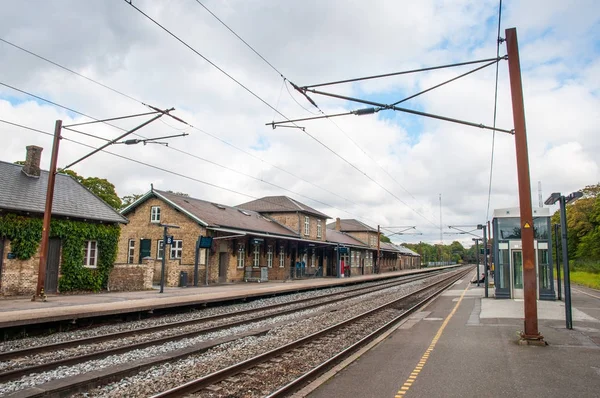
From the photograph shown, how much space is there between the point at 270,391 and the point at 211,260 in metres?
22.0

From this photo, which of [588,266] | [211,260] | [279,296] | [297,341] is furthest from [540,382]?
[588,266]

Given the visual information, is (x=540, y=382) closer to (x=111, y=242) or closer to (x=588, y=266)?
(x=111, y=242)

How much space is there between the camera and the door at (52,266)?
1947cm

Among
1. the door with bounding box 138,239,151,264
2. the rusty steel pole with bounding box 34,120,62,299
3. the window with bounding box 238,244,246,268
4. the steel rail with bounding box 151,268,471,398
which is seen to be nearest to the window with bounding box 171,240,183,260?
the door with bounding box 138,239,151,264

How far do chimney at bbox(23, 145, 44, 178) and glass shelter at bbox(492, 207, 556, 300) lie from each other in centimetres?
2132

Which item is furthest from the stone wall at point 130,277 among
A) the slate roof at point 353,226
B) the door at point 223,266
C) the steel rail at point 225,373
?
the slate roof at point 353,226

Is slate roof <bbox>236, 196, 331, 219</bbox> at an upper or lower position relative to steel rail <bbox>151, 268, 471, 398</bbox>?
upper

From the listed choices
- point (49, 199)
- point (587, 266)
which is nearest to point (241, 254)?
point (49, 199)

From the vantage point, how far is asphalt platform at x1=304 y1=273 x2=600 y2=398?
638cm

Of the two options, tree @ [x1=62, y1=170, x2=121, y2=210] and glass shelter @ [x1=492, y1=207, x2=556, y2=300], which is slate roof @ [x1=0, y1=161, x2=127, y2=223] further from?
tree @ [x1=62, y1=170, x2=121, y2=210]

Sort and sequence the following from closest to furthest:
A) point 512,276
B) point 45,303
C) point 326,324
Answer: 1. point 326,324
2. point 45,303
3. point 512,276

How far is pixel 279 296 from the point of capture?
23.1m

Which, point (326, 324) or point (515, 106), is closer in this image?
point (515, 106)

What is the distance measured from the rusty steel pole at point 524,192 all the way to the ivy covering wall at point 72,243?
1804cm
